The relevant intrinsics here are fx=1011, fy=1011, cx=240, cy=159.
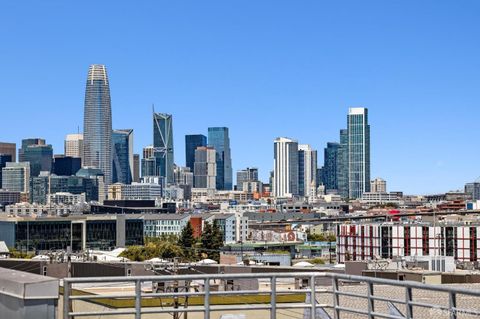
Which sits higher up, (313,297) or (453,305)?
(453,305)

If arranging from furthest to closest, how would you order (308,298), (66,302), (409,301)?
(308,298)
(66,302)
(409,301)

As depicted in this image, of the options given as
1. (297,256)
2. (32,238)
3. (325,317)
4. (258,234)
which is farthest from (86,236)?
(325,317)

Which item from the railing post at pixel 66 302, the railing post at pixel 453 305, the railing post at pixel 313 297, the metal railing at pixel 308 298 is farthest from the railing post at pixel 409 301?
the railing post at pixel 66 302

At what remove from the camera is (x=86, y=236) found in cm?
11519

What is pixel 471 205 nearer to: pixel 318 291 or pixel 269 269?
pixel 269 269

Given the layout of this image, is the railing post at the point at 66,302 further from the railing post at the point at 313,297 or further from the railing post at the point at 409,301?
the railing post at the point at 409,301

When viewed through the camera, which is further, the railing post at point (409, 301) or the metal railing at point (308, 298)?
the railing post at point (409, 301)

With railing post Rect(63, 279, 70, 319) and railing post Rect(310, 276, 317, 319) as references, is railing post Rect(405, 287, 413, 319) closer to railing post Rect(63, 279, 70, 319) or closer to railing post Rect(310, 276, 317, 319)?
railing post Rect(310, 276, 317, 319)

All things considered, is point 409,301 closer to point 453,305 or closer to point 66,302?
point 453,305

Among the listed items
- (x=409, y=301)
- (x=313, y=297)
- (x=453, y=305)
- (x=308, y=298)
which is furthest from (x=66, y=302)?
(x=453, y=305)

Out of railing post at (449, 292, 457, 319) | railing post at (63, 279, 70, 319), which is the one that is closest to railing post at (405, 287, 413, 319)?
railing post at (449, 292, 457, 319)

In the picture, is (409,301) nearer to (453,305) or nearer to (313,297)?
(453,305)

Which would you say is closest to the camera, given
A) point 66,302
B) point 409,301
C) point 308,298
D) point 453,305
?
point 453,305

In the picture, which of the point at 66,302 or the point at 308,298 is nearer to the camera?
the point at 66,302
